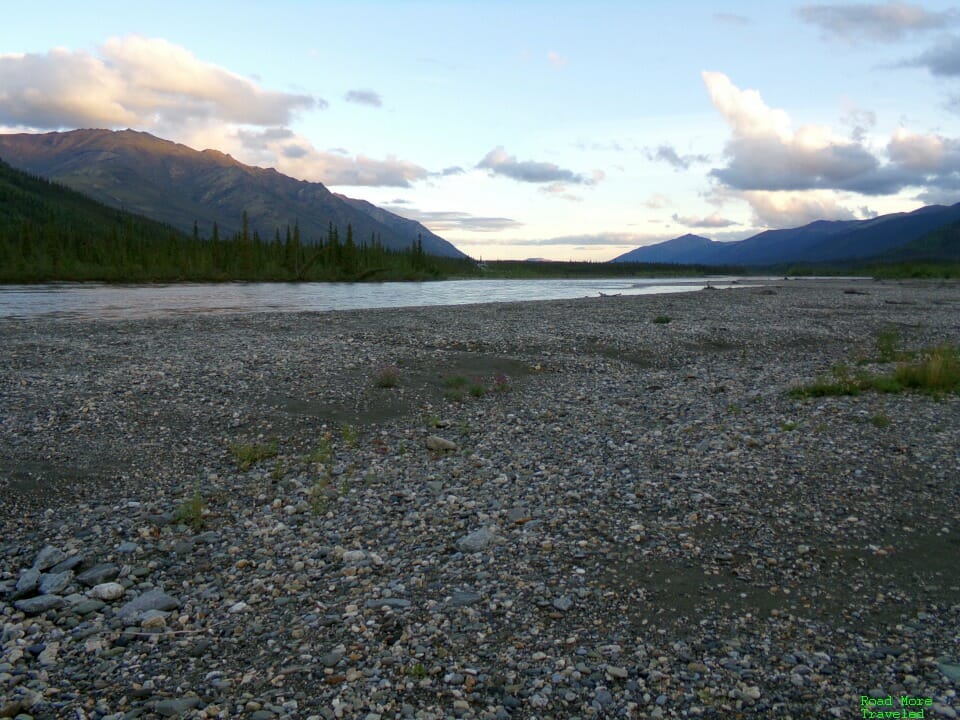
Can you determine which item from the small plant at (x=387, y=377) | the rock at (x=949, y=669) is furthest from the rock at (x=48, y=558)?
the rock at (x=949, y=669)

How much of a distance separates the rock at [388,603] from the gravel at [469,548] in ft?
0.26

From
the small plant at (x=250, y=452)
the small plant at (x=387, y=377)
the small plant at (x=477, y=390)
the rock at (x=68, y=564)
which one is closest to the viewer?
the rock at (x=68, y=564)

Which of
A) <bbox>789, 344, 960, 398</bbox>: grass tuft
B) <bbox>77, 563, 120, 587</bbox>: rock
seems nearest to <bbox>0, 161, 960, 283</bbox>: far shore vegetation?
<bbox>77, 563, 120, 587</bbox>: rock

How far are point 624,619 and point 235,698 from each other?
12.2ft

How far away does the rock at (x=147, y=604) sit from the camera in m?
6.82

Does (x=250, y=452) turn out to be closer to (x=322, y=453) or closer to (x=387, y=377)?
(x=322, y=453)

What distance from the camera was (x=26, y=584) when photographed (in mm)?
7262

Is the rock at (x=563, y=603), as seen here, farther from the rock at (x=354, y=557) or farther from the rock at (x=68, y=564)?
the rock at (x=68, y=564)

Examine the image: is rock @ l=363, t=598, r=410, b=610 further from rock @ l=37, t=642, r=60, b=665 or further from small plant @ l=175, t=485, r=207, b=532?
small plant @ l=175, t=485, r=207, b=532

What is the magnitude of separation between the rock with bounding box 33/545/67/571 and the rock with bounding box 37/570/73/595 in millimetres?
305

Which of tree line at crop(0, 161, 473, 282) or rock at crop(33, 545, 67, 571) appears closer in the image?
rock at crop(33, 545, 67, 571)

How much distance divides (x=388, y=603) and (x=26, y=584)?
14.2ft

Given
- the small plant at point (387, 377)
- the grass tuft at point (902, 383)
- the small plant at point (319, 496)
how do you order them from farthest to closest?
the small plant at point (387, 377)
the grass tuft at point (902, 383)
the small plant at point (319, 496)

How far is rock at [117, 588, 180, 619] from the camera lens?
682 cm
